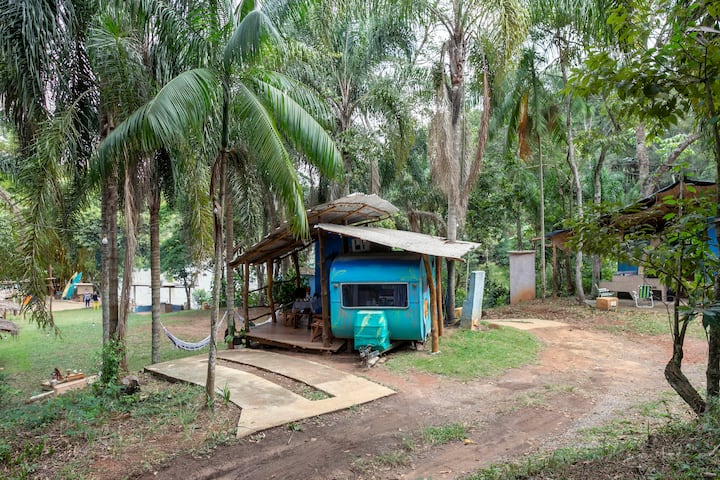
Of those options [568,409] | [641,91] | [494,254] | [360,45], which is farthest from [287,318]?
[494,254]

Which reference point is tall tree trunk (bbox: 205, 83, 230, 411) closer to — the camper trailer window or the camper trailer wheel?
the camper trailer wheel

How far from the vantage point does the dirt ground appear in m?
5.07

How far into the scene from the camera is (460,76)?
42.3 feet

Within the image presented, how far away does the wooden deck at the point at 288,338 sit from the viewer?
10812 mm

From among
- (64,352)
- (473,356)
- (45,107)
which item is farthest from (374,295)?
(64,352)

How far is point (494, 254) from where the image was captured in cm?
2970

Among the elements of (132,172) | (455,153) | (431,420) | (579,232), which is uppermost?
(455,153)

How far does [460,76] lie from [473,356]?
311 inches

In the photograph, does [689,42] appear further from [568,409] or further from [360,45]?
[360,45]

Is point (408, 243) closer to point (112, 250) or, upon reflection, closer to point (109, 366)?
point (112, 250)

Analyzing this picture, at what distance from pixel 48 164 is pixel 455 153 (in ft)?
32.1

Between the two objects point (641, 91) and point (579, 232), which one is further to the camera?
point (579, 232)

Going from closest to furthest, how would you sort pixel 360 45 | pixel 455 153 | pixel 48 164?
pixel 48 164 < pixel 455 153 < pixel 360 45

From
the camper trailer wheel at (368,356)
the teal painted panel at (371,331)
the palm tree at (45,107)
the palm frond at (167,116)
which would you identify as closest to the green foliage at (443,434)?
the camper trailer wheel at (368,356)
